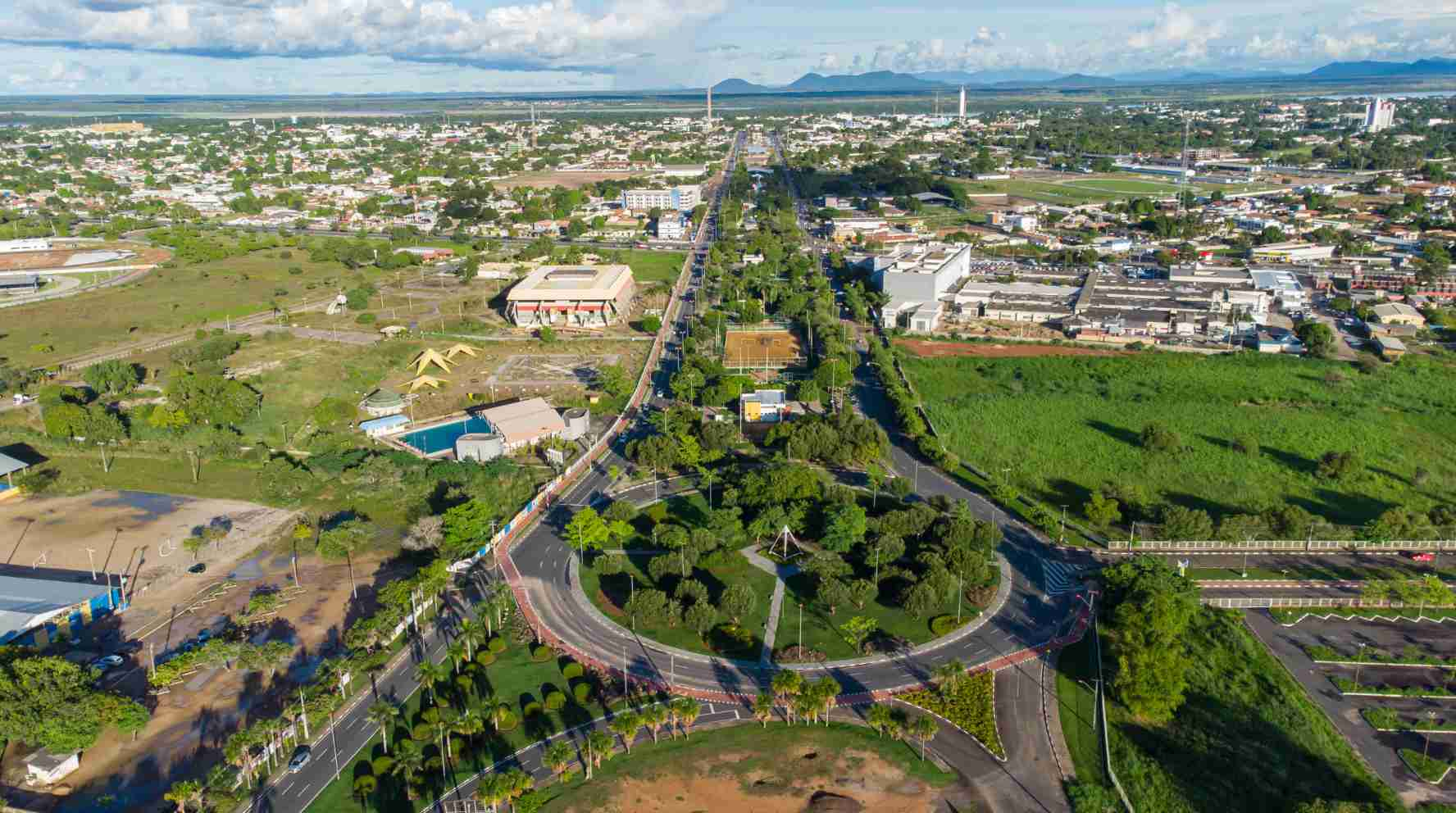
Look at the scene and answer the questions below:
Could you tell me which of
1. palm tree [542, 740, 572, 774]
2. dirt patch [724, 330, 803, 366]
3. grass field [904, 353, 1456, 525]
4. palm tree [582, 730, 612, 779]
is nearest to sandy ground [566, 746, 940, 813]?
palm tree [582, 730, 612, 779]

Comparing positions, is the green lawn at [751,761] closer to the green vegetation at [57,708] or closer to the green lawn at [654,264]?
the green vegetation at [57,708]

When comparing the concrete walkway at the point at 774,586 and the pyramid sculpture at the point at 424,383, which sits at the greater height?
the pyramid sculpture at the point at 424,383

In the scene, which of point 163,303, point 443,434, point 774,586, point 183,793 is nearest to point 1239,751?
point 774,586

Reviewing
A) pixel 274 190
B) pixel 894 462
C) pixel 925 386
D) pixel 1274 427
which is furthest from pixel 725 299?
pixel 274 190

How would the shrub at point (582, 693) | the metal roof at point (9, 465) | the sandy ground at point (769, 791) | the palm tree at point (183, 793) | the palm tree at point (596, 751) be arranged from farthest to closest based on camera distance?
1. the metal roof at point (9, 465)
2. the shrub at point (582, 693)
3. the palm tree at point (596, 751)
4. the sandy ground at point (769, 791)
5. the palm tree at point (183, 793)

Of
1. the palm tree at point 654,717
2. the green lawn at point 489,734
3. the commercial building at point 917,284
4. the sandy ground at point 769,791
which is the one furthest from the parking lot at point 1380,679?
the commercial building at point 917,284

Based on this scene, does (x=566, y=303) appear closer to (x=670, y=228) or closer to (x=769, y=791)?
(x=670, y=228)
